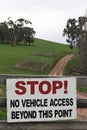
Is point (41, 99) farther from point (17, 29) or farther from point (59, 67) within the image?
point (17, 29)

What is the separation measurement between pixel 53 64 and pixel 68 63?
317cm

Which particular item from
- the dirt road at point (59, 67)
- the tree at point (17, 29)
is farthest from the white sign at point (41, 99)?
the tree at point (17, 29)

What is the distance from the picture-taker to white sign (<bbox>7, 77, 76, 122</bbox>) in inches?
247

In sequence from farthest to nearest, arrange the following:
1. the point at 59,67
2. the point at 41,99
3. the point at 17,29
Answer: the point at 17,29
the point at 59,67
the point at 41,99

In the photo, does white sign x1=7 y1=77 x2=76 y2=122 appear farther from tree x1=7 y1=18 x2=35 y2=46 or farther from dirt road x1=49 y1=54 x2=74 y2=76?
tree x1=7 y1=18 x2=35 y2=46

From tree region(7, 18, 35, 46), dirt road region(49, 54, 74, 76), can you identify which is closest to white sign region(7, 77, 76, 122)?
dirt road region(49, 54, 74, 76)

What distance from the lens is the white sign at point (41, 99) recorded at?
20.6 ft

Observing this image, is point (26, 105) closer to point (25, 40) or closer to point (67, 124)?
point (67, 124)

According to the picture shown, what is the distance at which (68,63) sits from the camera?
6731cm

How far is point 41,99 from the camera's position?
20.9 feet

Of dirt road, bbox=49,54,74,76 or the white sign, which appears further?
dirt road, bbox=49,54,74,76

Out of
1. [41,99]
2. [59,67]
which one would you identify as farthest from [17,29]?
[41,99]

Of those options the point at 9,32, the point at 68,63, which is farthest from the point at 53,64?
the point at 9,32

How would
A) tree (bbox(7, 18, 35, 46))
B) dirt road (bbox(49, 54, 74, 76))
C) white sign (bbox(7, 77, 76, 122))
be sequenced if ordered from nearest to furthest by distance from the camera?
white sign (bbox(7, 77, 76, 122)) → dirt road (bbox(49, 54, 74, 76)) → tree (bbox(7, 18, 35, 46))
